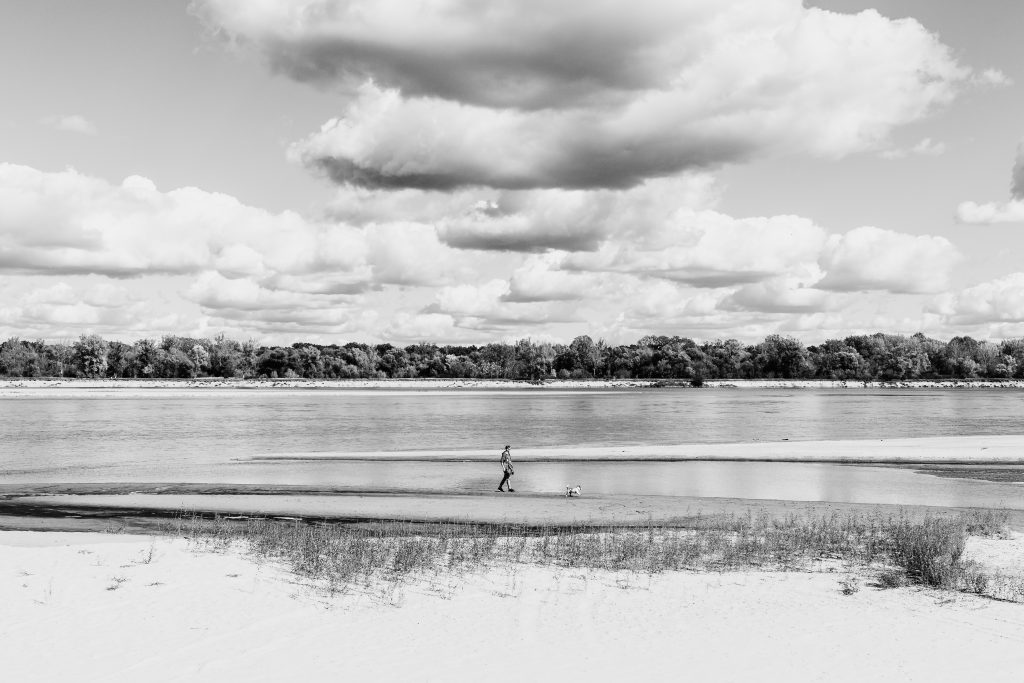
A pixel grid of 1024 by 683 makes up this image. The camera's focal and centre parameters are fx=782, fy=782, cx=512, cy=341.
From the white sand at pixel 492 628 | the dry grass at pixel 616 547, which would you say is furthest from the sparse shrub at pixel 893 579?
the white sand at pixel 492 628

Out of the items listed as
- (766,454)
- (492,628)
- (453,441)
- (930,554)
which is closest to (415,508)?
(492,628)

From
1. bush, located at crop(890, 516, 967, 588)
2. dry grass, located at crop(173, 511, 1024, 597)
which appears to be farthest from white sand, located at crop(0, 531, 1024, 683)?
dry grass, located at crop(173, 511, 1024, 597)

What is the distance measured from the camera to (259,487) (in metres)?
35.8

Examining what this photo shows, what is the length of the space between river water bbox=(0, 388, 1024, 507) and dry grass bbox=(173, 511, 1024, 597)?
37.8ft

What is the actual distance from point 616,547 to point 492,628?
6642 millimetres

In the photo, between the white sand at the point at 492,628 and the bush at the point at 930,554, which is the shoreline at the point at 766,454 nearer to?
the bush at the point at 930,554

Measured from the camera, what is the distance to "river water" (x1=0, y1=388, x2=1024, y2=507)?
36969mm

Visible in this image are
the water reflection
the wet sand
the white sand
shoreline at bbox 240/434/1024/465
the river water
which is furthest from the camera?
shoreline at bbox 240/434/1024/465

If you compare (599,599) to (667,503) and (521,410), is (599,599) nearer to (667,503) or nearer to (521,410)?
(667,503)

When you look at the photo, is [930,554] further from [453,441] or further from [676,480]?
[453,441]

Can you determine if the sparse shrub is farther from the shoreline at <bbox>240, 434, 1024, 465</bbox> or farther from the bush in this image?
the shoreline at <bbox>240, 434, 1024, 465</bbox>

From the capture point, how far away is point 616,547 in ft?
63.9

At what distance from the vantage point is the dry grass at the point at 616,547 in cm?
1670

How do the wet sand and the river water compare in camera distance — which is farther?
the river water
